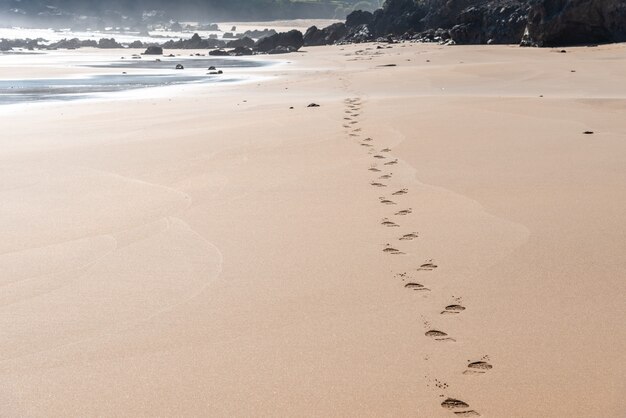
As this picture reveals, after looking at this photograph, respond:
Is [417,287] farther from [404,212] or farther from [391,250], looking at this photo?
[404,212]

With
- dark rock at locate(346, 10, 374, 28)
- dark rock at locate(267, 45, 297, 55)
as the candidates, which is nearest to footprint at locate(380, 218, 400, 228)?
dark rock at locate(267, 45, 297, 55)

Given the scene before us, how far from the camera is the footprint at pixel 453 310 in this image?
3.01 m

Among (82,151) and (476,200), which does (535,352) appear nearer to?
(476,200)

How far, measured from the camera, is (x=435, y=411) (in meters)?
2.31

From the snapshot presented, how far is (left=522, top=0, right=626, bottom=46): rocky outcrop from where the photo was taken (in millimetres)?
21641

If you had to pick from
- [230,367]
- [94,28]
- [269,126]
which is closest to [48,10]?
[94,28]

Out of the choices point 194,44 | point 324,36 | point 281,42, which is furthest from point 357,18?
point 194,44

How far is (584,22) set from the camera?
71.8ft

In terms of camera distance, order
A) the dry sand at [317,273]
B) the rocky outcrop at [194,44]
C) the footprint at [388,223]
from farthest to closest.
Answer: the rocky outcrop at [194,44], the footprint at [388,223], the dry sand at [317,273]

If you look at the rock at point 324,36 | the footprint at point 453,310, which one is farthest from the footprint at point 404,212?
the rock at point 324,36

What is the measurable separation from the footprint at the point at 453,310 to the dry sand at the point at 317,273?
19 mm

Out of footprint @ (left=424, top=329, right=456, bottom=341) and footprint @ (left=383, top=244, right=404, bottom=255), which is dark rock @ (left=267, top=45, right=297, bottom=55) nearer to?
footprint @ (left=383, top=244, right=404, bottom=255)

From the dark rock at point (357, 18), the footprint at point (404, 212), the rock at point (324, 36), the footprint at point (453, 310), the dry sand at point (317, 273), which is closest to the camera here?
the dry sand at point (317, 273)

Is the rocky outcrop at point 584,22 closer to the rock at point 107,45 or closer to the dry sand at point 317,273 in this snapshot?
the dry sand at point 317,273
